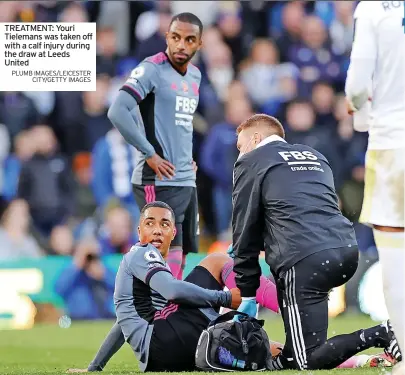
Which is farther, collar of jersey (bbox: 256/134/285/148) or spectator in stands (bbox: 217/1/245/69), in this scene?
spectator in stands (bbox: 217/1/245/69)

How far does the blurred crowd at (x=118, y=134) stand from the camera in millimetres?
12227

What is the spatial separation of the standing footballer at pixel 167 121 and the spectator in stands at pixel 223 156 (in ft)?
13.3

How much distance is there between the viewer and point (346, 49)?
1337 centimetres

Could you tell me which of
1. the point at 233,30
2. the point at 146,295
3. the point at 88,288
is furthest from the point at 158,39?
the point at 146,295

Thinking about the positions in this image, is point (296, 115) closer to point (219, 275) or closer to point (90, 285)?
point (90, 285)

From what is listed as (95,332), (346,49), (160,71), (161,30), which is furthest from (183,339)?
(346,49)

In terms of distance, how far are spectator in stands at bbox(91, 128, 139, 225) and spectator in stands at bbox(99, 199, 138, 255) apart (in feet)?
0.23

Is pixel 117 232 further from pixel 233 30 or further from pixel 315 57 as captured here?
pixel 315 57

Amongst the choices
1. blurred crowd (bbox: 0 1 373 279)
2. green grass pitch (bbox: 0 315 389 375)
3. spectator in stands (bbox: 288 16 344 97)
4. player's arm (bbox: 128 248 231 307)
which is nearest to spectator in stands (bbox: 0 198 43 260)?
blurred crowd (bbox: 0 1 373 279)

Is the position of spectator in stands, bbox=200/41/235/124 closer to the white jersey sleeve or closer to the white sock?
the white jersey sleeve

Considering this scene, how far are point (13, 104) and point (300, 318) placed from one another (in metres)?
7.03

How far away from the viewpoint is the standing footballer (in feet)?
26.2

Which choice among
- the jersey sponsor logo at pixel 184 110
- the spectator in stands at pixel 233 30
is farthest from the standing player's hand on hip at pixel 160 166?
the spectator in stands at pixel 233 30

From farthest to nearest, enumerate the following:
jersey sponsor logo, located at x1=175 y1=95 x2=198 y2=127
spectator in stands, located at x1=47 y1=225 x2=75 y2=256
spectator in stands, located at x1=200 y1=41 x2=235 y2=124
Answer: spectator in stands, located at x1=200 y1=41 x2=235 y2=124 < spectator in stands, located at x1=47 y1=225 x2=75 y2=256 < jersey sponsor logo, located at x1=175 y1=95 x2=198 y2=127
